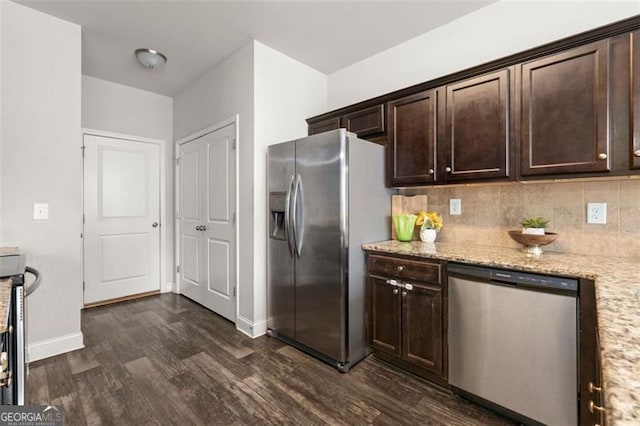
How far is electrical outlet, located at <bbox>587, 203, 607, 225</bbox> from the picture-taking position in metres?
1.86

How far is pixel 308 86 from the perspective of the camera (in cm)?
331

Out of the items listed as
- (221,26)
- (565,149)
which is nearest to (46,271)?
(221,26)

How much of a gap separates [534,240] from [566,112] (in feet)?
2.56

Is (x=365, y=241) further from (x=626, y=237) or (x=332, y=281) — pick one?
(x=626, y=237)

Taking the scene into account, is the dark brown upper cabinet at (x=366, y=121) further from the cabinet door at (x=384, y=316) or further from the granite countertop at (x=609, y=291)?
the cabinet door at (x=384, y=316)

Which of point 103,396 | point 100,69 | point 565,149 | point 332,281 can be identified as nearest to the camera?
point 565,149

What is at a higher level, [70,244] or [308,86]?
[308,86]

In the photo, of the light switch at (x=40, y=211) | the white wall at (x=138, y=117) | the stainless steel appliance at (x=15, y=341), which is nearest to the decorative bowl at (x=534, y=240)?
the stainless steel appliance at (x=15, y=341)

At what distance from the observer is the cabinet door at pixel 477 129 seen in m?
1.96

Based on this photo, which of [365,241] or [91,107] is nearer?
[365,241]

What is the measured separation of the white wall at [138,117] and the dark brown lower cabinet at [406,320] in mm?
3087

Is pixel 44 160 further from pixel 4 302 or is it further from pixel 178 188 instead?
pixel 4 302

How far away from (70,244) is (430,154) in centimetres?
302

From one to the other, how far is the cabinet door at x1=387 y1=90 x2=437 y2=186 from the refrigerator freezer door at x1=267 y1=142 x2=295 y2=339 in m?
0.86
